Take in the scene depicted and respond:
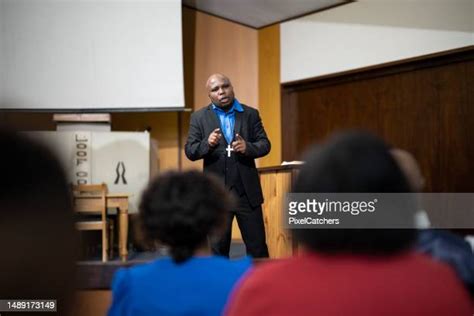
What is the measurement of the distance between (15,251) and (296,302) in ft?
1.93

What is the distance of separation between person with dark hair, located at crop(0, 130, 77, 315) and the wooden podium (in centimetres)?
228

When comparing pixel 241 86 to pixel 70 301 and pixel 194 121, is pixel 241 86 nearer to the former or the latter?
pixel 194 121

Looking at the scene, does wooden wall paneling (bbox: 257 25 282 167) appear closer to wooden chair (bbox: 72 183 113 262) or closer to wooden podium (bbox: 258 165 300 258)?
wooden chair (bbox: 72 183 113 262)

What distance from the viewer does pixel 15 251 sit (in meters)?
1.13

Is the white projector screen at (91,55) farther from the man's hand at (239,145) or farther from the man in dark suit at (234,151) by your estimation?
the man's hand at (239,145)

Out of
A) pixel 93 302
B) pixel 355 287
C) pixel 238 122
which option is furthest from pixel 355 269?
pixel 238 122

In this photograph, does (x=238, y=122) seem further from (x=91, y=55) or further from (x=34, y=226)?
(x=91, y=55)

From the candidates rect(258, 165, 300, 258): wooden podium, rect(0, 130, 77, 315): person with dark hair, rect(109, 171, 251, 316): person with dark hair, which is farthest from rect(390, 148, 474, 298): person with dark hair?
rect(258, 165, 300, 258): wooden podium

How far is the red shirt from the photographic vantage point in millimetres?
893

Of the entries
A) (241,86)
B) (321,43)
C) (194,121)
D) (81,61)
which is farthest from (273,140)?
(194,121)

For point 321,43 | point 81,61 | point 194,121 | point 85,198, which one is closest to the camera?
point 194,121

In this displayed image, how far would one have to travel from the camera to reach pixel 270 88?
21.0ft

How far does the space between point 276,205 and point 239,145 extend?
2.65 ft

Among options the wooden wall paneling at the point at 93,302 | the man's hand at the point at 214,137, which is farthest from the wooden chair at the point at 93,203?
the wooden wall paneling at the point at 93,302
